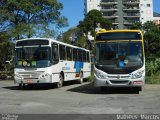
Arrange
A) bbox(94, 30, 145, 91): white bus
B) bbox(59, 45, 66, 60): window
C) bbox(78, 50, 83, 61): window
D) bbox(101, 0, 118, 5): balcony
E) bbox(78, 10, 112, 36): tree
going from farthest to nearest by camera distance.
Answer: bbox(101, 0, 118, 5): balcony, bbox(78, 10, 112, 36): tree, bbox(78, 50, 83, 61): window, bbox(59, 45, 66, 60): window, bbox(94, 30, 145, 91): white bus

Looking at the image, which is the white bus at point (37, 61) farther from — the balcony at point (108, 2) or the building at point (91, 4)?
the building at point (91, 4)

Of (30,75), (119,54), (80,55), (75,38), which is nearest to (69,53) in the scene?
(80,55)

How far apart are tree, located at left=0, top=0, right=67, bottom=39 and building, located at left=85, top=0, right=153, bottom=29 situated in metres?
96.6

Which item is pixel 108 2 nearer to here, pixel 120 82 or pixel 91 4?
pixel 91 4

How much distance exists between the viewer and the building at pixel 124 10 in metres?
139

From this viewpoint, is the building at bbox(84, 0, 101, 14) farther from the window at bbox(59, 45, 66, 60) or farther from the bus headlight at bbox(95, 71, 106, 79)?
the bus headlight at bbox(95, 71, 106, 79)

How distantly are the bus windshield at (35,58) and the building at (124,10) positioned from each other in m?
116

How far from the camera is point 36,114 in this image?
1252cm

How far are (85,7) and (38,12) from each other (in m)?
104

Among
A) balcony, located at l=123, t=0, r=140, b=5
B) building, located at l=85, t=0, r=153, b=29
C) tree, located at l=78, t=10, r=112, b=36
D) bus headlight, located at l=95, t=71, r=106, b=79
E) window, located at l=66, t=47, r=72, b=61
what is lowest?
bus headlight, located at l=95, t=71, r=106, b=79

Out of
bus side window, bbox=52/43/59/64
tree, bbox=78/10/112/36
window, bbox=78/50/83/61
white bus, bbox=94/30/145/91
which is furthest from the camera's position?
tree, bbox=78/10/112/36

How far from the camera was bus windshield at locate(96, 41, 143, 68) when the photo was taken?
64.0ft

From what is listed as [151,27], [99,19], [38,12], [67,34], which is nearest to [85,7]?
[99,19]

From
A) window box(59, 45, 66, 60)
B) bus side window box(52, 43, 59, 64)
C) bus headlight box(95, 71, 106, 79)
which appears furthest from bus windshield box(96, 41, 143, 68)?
window box(59, 45, 66, 60)
